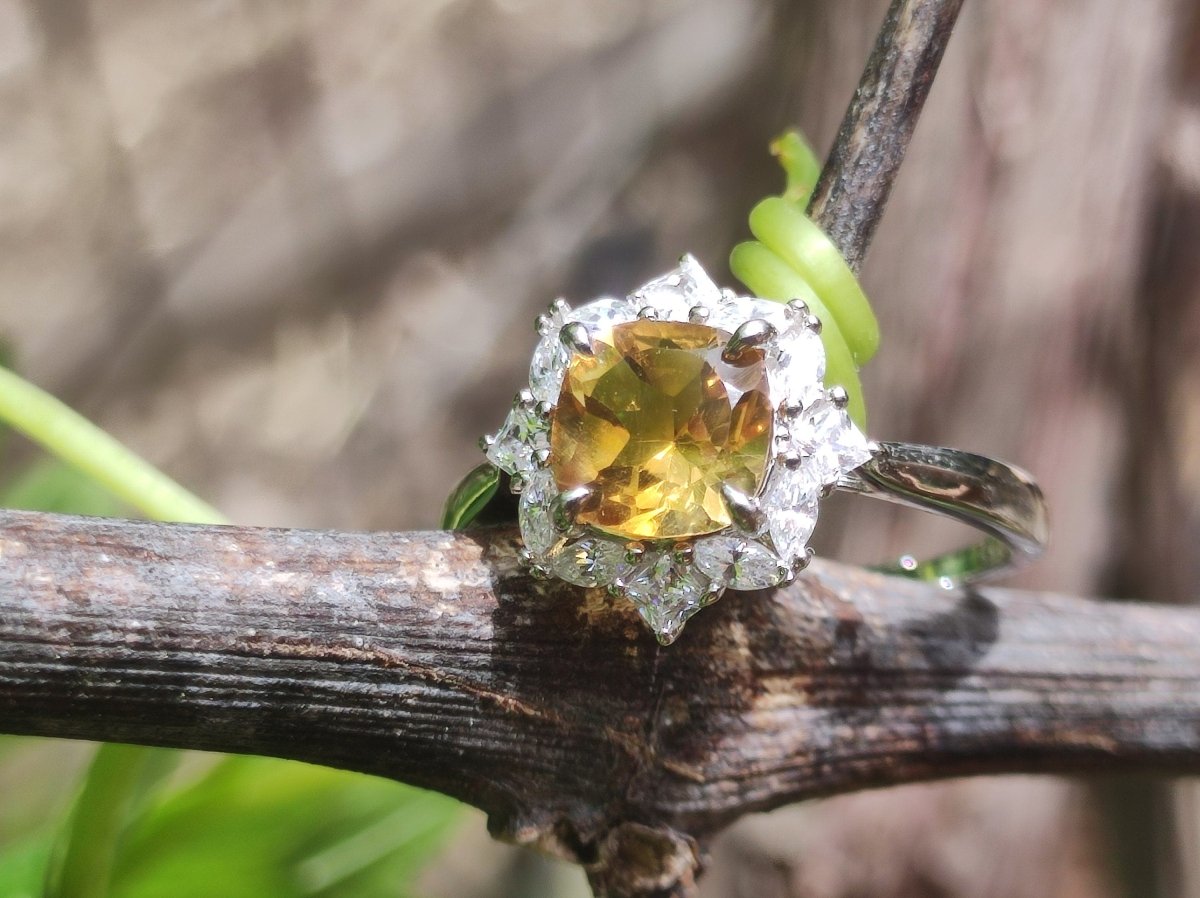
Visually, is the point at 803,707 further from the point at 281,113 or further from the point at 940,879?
the point at 281,113

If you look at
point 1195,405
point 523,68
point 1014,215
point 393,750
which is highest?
point 523,68

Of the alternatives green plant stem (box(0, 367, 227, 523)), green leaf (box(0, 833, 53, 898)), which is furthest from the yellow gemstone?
green leaf (box(0, 833, 53, 898))

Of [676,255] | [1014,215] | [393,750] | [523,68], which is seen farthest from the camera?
[676,255]

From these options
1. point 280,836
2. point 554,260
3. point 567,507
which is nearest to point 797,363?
point 567,507

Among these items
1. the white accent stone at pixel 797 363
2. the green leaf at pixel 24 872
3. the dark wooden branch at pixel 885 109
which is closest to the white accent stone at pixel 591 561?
the white accent stone at pixel 797 363

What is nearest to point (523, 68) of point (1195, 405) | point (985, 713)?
point (1195, 405)

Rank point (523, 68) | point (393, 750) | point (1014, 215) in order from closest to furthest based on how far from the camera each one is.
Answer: point (393, 750) < point (1014, 215) < point (523, 68)

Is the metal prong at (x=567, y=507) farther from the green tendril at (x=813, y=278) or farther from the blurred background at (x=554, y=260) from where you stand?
the blurred background at (x=554, y=260)

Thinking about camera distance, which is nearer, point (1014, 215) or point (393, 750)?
point (393, 750)
